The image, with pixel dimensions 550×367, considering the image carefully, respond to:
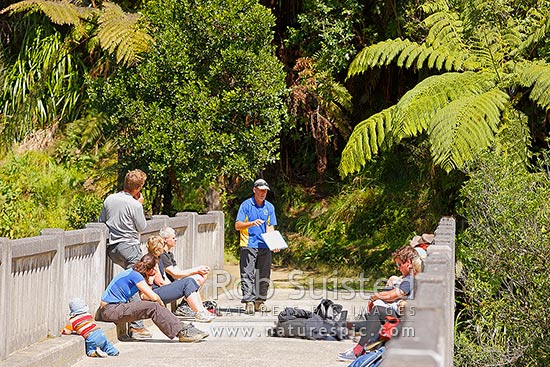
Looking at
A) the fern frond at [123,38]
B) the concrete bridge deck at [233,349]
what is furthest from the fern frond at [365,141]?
the fern frond at [123,38]

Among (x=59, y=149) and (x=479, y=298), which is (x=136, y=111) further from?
(x=59, y=149)

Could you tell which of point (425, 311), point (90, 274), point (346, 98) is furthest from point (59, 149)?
point (425, 311)

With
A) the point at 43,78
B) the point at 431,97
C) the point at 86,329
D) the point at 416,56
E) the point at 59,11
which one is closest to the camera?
the point at 86,329

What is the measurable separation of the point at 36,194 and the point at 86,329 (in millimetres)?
13013

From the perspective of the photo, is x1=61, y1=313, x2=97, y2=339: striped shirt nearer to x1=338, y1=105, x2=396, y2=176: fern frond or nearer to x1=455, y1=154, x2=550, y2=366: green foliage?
x1=455, y1=154, x2=550, y2=366: green foliage

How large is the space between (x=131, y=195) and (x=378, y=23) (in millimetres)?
10625

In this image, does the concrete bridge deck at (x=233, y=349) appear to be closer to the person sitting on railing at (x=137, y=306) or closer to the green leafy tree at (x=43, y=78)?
the person sitting on railing at (x=137, y=306)

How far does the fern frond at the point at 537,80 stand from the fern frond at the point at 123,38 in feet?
20.0

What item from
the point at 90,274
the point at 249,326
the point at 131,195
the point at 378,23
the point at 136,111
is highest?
the point at 378,23

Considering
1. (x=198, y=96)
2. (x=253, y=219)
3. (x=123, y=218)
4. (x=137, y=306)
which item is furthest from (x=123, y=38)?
(x=137, y=306)

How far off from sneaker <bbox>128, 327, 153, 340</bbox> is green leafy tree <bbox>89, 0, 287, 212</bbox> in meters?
4.89

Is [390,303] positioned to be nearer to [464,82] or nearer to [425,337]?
[425,337]

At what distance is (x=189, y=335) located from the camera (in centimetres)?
989

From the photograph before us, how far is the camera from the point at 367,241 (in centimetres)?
1870
